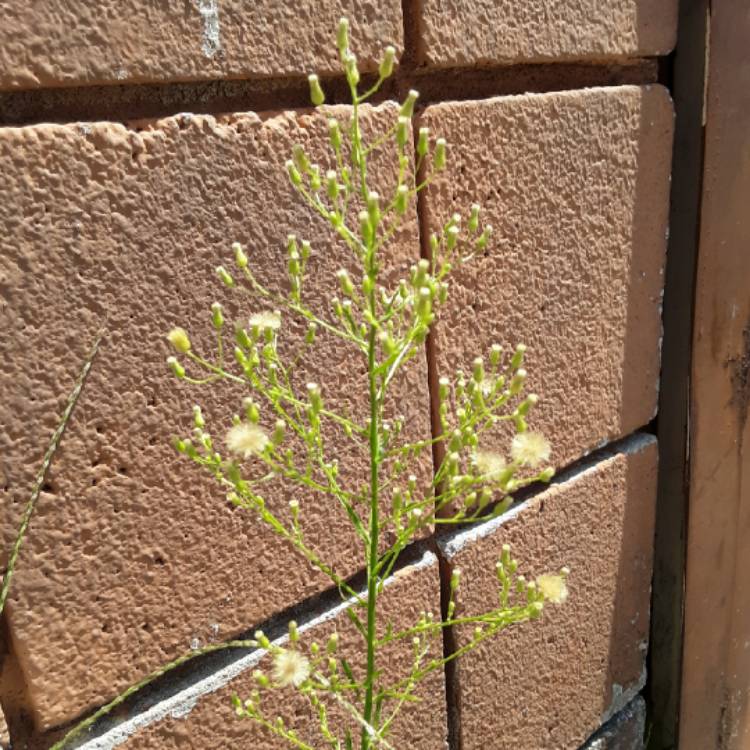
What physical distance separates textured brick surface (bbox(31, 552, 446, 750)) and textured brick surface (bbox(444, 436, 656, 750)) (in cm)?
6

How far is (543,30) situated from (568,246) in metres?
0.30

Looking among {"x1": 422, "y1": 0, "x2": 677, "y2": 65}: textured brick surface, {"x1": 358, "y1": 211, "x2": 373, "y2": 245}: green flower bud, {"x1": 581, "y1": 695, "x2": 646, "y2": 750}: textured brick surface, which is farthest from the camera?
{"x1": 581, "y1": 695, "x2": 646, "y2": 750}: textured brick surface

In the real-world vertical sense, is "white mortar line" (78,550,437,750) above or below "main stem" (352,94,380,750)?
Answer: below

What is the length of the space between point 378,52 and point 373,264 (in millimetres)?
459

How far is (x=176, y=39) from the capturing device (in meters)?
0.78

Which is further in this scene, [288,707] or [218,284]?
[288,707]

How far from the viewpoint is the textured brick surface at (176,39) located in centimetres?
69

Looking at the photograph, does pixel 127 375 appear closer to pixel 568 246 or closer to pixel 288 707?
pixel 288 707

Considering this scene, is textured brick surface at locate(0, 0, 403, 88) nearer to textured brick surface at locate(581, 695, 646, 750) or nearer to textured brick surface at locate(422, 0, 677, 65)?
textured brick surface at locate(422, 0, 677, 65)

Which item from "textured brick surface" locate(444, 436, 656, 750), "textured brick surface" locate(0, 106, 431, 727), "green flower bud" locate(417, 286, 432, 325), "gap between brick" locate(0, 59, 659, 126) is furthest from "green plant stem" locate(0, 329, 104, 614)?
"textured brick surface" locate(444, 436, 656, 750)

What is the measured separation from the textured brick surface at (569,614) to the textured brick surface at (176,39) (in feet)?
2.19

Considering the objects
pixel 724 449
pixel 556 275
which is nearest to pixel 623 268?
pixel 556 275

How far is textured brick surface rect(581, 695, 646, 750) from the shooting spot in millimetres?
1597

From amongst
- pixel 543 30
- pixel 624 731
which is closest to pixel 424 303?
pixel 543 30
